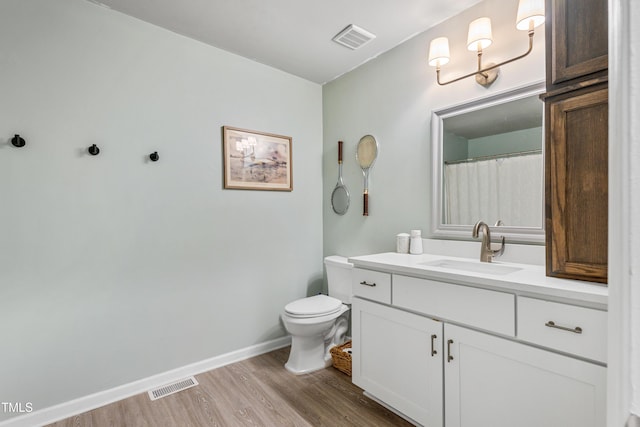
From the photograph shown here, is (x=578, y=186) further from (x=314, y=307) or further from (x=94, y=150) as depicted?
(x=94, y=150)

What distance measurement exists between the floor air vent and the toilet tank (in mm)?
1211

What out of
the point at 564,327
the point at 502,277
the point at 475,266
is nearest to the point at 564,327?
the point at 564,327

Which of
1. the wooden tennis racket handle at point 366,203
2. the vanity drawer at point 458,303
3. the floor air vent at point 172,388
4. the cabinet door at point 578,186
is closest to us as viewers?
the cabinet door at point 578,186

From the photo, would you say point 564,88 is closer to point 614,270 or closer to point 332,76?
point 614,270

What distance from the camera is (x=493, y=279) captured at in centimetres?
131

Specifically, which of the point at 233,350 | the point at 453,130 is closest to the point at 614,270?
the point at 453,130

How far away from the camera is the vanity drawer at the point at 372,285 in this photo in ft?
5.79

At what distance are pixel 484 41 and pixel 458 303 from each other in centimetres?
144

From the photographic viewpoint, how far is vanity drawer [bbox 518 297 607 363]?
1.06 m

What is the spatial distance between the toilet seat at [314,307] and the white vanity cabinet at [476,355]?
1.27 ft

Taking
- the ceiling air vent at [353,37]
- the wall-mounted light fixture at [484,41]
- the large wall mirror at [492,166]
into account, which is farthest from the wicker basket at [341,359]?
the ceiling air vent at [353,37]

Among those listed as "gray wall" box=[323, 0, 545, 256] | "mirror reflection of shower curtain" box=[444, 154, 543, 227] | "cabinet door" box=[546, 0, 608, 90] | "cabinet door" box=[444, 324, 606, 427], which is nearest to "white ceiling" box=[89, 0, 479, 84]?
"gray wall" box=[323, 0, 545, 256]

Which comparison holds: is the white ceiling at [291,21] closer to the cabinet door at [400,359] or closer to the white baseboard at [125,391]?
the cabinet door at [400,359]

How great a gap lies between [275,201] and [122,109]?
127 centimetres
